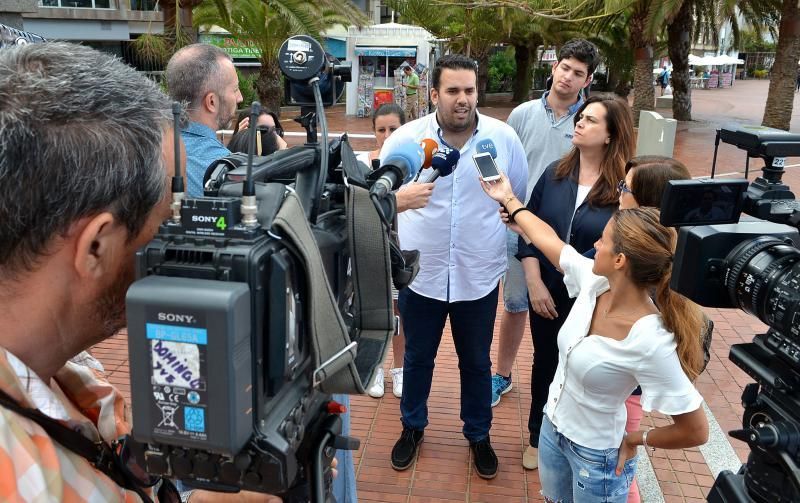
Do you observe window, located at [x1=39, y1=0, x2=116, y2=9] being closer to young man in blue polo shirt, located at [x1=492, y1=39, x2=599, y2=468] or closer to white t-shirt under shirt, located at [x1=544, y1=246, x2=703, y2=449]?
young man in blue polo shirt, located at [x1=492, y1=39, x2=599, y2=468]

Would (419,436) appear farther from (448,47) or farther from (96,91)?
(448,47)

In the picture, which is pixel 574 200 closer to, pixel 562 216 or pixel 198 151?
pixel 562 216

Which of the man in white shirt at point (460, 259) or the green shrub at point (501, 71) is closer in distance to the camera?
the man in white shirt at point (460, 259)

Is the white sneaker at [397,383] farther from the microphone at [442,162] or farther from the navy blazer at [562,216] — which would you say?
the microphone at [442,162]

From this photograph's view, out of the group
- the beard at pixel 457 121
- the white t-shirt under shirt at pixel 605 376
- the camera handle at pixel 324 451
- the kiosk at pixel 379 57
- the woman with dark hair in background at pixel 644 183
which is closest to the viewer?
the camera handle at pixel 324 451

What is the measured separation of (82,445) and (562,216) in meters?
A: 2.65

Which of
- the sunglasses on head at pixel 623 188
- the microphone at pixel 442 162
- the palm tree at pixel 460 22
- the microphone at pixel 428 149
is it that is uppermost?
the palm tree at pixel 460 22

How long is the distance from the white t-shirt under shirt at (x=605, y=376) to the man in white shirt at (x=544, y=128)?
1.50 meters

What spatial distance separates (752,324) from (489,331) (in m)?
3.42

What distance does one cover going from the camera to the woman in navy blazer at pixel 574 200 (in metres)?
3.18

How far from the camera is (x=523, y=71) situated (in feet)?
87.1

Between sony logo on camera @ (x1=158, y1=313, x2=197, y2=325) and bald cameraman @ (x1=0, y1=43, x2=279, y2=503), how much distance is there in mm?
191

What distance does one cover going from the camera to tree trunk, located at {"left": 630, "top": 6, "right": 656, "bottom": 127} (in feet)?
52.0

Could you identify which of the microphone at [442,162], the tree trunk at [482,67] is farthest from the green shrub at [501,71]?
the microphone at [442,162]
